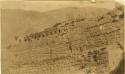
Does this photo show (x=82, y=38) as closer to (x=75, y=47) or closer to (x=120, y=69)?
(x=75, y=47)

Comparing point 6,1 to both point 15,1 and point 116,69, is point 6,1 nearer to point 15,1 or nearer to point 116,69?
point 15,1

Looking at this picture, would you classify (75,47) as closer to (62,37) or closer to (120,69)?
(62,37)

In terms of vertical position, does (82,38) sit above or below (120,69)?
above

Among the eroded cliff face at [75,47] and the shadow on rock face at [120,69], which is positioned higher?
the eroded cliff face at [75,47]

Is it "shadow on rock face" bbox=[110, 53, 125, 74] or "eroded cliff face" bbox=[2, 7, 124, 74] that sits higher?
"eroded cliff face" bbox=[2, 7, 124, 74]

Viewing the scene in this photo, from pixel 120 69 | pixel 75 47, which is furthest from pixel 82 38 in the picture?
pixel 120 69

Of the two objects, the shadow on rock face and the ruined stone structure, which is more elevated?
the ruined stone structure
